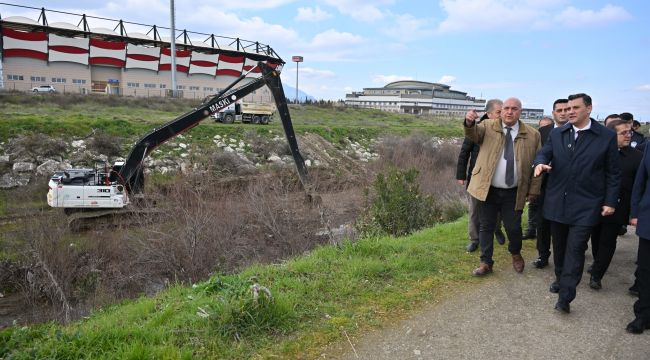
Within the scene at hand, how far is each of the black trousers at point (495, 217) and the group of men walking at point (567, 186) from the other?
0.04 ft

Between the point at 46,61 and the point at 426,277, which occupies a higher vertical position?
the point at 46,61

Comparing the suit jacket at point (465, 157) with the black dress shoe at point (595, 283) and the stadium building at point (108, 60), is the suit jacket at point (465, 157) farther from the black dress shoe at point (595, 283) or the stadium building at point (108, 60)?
the stadium building at point (108, 60)

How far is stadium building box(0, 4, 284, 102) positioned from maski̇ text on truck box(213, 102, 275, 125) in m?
4.16

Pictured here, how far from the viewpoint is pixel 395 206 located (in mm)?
9734

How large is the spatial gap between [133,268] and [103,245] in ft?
5.65

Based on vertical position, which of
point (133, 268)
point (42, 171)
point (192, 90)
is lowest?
point (133, 268)

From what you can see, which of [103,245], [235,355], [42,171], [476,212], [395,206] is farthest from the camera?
→ [42,171]

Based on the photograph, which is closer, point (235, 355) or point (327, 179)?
point (235, 355)

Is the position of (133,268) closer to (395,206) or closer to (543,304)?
(395,206)

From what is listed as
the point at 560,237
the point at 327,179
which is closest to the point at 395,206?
the point at 560,237

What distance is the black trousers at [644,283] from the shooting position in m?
4.19

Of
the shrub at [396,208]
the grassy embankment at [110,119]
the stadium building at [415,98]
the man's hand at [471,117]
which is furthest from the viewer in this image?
the stadium building at [415,98]

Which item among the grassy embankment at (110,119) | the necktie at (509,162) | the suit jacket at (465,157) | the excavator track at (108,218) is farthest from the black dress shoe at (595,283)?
the grassy embankment at (110,119)

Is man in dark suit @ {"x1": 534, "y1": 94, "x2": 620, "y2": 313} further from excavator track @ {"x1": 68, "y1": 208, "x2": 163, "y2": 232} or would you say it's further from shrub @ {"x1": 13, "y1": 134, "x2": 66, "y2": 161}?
shrub @ {"x1": 13, "y1": 134, "x2": 66, "y2": 161}
